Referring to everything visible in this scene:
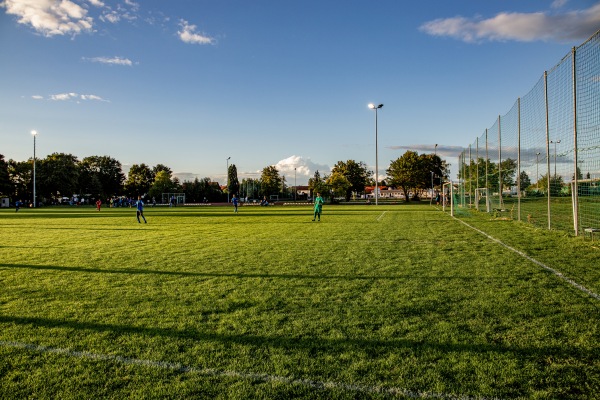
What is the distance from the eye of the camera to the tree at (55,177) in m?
73.8

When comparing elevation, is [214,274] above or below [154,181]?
below

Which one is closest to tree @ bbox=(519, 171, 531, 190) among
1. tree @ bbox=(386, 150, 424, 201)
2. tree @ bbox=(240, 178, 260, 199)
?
tree @ bbox=(386, 150, 424, 201)

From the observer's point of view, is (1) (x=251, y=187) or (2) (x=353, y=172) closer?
(2) (x=353, y=172)

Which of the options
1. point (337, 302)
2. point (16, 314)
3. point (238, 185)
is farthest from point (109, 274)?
point (238, 185)

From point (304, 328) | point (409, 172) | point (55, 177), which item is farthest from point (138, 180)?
point (304, 328)

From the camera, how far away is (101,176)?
Result: 10606 cm

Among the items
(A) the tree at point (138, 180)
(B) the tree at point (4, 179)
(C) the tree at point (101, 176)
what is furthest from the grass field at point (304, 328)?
(A) the tree at point (138, 180)

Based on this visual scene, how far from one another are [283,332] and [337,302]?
140 centimetres

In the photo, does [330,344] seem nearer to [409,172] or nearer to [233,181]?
[409,172]

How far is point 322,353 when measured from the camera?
3.89m

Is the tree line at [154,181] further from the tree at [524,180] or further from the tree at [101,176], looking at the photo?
the tree at [524,180]

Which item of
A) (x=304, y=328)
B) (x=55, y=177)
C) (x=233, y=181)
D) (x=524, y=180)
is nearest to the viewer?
(x=304, y=328)

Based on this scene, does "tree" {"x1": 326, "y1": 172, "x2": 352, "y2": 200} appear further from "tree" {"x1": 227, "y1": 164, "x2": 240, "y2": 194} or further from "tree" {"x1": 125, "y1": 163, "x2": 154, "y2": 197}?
"tree" {"x1": 125, "y1": 163, "x2": 154, "y2": 197}

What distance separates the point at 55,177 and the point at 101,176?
3273 centimetres
